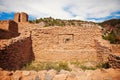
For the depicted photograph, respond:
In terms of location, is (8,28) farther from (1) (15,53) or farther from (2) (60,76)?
(2) (60,76)

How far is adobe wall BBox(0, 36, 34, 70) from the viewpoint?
617cm

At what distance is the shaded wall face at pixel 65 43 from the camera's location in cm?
1012

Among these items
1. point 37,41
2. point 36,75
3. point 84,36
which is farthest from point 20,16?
point 36,75

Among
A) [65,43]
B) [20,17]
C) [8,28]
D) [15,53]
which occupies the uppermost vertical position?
[20,17]

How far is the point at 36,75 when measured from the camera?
13.2ft

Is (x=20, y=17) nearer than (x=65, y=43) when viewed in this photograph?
No

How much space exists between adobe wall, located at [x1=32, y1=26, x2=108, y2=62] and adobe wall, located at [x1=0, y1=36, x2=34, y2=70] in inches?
28.9

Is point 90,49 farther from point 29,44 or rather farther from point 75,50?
point 29,44

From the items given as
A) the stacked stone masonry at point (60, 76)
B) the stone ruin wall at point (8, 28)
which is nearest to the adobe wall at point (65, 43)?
the stone ruin wall at point (8, 28)

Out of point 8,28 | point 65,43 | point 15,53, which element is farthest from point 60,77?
point 8,28

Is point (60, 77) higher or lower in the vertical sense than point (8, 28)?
lower

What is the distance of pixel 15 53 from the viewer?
7.38 m

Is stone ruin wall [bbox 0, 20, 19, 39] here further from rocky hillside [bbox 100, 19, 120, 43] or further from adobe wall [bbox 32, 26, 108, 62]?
rocky hillside [bbox 100, 19, 120, 43]

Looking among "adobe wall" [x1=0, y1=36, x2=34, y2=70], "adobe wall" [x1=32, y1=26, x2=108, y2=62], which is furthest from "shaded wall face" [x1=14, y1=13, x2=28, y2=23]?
"adobe wall" [x1=0, y1=36, x2=34, y2=70]
